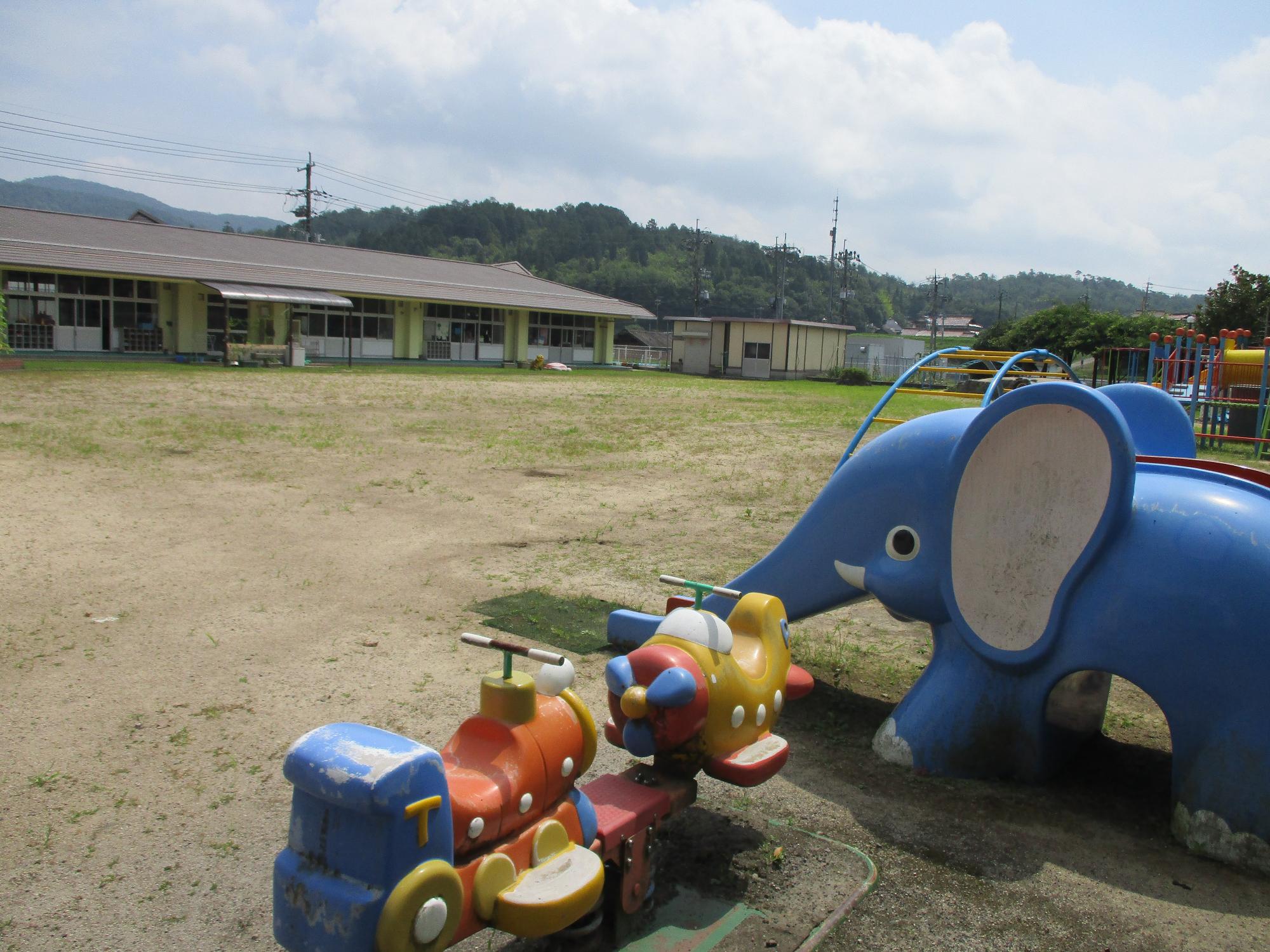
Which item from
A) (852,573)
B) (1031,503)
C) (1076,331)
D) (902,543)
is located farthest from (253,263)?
(1076,331)

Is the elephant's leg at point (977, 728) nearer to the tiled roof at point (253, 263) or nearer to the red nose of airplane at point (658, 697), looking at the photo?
the red nose of airplane at point (658, 697)

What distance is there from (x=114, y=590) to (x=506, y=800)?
4.96 meters

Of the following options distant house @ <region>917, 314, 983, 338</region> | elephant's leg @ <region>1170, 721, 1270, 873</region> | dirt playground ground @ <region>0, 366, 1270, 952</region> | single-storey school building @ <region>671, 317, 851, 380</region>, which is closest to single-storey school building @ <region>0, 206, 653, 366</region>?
single-storey school building @ <region>671, 317, 851, 380</region>

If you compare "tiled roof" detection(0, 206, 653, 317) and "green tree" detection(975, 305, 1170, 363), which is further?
"green tree" detection(975, 305, 1170, 363)

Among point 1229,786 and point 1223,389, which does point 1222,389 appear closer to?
point 1223,389

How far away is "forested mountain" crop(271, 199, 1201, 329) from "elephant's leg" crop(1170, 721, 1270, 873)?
2885 inches

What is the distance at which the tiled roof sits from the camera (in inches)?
1097

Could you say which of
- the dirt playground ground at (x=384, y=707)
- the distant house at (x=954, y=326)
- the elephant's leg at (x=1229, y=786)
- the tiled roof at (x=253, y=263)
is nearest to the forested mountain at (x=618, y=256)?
the distant house at (x=954, y=326)

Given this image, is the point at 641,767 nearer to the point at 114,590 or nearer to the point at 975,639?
the point at 975,639

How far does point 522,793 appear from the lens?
9.04 ft

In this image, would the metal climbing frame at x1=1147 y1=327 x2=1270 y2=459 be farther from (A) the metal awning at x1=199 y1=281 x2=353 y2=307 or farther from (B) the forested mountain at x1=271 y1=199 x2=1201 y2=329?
(B) the forested mountain at x1=271 y1=199 x2=1201 y2=329

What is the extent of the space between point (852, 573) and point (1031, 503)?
3.09 ft

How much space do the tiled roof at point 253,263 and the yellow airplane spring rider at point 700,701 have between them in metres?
28.1

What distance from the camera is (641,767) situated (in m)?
3.59
